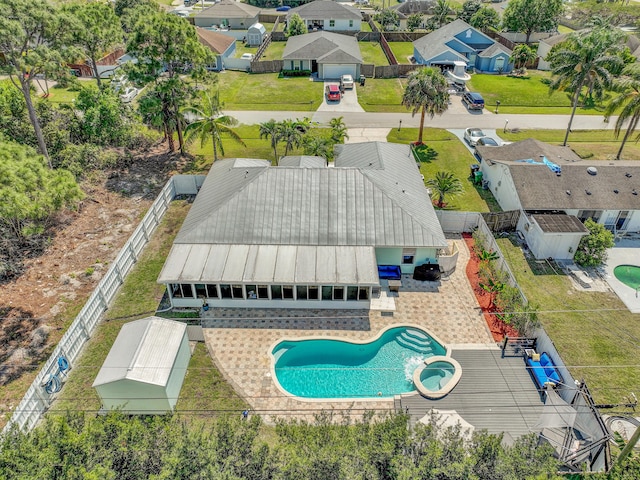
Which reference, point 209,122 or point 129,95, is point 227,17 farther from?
point 209,122

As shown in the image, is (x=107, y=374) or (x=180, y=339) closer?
(x=107, y=374)

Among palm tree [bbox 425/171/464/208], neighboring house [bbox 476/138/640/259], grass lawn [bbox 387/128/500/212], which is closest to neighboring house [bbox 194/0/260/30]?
grass lawn [bbox 387/128/500/212]

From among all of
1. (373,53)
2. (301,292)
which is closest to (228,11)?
(373,53)

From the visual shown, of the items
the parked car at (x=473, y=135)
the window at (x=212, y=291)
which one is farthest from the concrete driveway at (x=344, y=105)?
the window at (x=212, y=291)

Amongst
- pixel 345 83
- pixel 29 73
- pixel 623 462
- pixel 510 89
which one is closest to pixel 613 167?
pixel 623 462

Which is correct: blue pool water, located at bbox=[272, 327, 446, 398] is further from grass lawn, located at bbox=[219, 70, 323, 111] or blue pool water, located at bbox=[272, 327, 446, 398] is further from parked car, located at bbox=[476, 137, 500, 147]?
grass lawn, located at bbox=[219, 70, 323, 111]

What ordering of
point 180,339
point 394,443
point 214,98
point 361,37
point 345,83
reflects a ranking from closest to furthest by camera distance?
1. point 394,443
2. point 180,339
3. point 214,98
4. point 345,83
5. point 361,37

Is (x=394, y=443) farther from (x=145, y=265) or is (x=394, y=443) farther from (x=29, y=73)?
(x=29, y=73)
